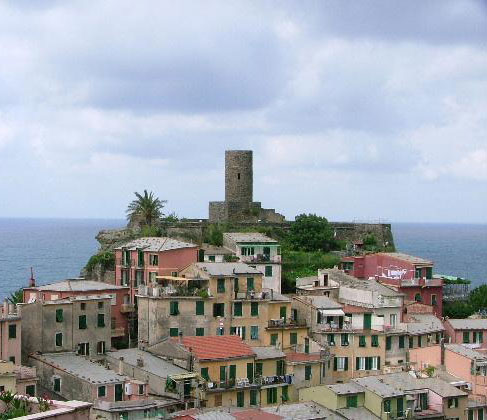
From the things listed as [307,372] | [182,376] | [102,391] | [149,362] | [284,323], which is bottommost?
[307,372]

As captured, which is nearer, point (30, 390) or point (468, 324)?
point (30, 390)

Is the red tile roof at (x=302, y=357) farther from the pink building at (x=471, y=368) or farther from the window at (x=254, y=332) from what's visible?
the pink building at (x=471, y=368)

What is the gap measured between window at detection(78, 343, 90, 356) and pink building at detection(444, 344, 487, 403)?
18.4 metres

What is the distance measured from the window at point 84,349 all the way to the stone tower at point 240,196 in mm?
26856

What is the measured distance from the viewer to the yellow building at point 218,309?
5050cm

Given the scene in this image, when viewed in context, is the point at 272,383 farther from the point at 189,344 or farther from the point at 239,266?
the point at 239,266

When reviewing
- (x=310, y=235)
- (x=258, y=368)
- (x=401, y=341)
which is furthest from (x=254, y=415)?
(x=310, y=235)

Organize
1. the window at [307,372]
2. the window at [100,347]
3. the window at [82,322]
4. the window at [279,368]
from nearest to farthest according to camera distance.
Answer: the window at [82,322]
the window at [279,368]
the window at [100,347]
the window at [307,372]

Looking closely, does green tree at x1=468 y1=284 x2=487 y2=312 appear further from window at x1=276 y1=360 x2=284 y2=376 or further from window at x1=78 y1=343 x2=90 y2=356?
window at x1=78 y1=343 x2=90 y2=356

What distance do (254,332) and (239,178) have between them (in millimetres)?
24958

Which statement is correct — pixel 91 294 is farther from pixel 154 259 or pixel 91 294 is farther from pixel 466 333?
pixel 466 333

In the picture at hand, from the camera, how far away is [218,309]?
51.6 m

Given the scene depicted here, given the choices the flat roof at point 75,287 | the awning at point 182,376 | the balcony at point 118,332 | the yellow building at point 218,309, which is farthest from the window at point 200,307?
the awning at point 182,376

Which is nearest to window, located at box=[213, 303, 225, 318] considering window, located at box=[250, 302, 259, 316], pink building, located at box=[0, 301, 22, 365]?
window, located at box=[250, 302, 259, 316]
